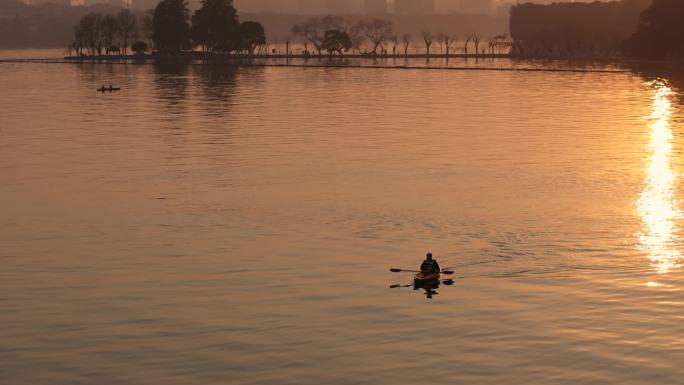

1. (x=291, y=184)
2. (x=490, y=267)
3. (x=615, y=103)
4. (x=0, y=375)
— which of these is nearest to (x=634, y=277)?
(x=490, y=267)

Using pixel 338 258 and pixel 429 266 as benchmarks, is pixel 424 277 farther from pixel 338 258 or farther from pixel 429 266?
pixel 338 258

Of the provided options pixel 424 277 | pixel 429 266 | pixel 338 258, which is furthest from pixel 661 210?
pixel 424 277

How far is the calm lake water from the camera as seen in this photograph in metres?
38.6

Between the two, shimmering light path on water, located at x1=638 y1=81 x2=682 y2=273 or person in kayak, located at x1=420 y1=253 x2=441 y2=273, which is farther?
shimmering light path on water, located at x1=638 y1=81 x2=682 y2=273

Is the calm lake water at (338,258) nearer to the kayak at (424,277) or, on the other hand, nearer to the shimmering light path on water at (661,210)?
the shimmering light path on water at (661,210)

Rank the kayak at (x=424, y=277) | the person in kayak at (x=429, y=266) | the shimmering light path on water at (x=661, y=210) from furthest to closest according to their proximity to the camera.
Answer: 1. the shimmering light path on water at (x=661, y=210)
2. the person in kayak at (x=429, y=266)
3. the kayak at (x=424, y=277)

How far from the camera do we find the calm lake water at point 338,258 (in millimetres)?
38625

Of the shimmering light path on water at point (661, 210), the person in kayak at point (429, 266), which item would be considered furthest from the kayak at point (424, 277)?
the shimmering light path on water at point (661, 210)

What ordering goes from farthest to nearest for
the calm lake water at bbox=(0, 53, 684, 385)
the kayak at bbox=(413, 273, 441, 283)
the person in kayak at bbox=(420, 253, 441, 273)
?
the person in kayak at bbox=(420, 253, 441, 273) < the kayak at bbox=(413, 273, 441, 283) < the calm lake water at bbox=(0, 53, 684, 385)

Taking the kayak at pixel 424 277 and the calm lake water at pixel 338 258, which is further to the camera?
the kayak at pixel 424 277

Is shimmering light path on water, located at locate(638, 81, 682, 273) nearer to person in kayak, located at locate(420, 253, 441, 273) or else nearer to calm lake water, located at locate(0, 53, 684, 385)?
calm lake water, located at locate(0, 53, 684, 385)

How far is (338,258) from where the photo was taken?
54125 millimetres

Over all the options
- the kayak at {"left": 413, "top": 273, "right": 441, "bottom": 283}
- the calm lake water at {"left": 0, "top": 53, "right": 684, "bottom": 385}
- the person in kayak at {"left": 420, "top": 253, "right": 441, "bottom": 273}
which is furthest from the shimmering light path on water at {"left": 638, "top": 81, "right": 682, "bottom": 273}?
the kayak at {"left": 413, "top": 273, "right": 441, "bottom": 283}

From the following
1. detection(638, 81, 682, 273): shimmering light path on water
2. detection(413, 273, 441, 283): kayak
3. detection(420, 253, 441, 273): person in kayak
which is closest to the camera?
detection(413, 273, 441, 283): kayak
